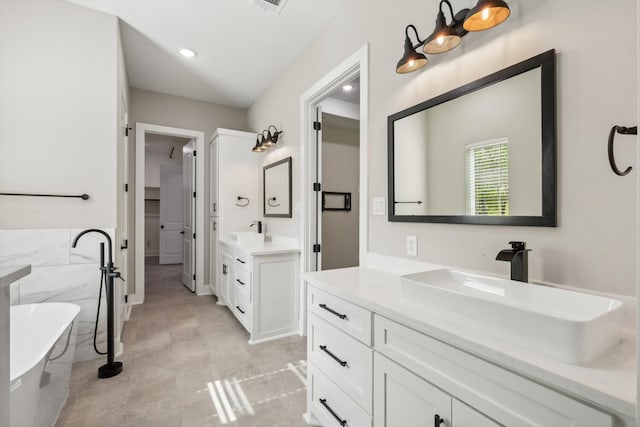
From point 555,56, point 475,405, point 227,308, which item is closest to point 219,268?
point 227,308

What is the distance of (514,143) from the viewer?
1178 mm

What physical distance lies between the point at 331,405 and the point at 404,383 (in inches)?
23.1

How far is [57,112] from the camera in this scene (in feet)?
7.27

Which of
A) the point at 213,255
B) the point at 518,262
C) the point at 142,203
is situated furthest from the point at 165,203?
the point at 518,262

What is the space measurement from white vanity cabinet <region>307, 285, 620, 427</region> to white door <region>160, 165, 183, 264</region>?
6254 millimetres

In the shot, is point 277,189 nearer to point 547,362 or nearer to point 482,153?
point 482,153

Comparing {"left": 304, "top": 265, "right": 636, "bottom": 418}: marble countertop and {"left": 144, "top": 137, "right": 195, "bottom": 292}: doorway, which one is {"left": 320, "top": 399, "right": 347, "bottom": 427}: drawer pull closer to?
{"left": 304, "top": 265, "right": 636, "bottom": 418}: marble countertop

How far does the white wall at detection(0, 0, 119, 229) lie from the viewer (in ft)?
6.89

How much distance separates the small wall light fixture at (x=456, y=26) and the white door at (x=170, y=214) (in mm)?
6804

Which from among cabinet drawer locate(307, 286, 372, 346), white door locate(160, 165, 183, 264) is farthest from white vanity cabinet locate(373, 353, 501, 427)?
white door locate(160, 165, 183, 264)

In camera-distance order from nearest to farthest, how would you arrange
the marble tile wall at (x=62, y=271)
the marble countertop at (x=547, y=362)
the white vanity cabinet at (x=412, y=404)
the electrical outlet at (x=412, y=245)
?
1. the marble countertop at (x=547, y=362)
2. the white vanity cabinet at (x=412, y=404)
3. the electrical outlet at (x=412, y=245)
4. the marble tile wall at (x=62, y=271)

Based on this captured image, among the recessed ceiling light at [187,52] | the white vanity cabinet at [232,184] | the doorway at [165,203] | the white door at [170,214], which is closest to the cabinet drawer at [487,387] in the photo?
the white vanity cabinet at [232,184]

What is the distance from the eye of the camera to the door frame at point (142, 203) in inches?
146

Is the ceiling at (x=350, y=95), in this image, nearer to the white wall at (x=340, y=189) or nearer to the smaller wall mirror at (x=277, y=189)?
the white wall at (x=340, y=189)
